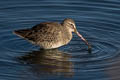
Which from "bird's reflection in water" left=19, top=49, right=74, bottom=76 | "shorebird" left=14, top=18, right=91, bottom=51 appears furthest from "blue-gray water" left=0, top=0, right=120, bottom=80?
"shorebird" left=14, top=18, right=91, bottom=51

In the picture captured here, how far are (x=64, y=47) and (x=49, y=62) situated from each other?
1602 millimetres

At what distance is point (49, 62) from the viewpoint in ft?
A: 44.1

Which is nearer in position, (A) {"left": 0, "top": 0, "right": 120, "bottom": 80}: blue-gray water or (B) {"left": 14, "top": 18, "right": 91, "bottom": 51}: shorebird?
(A) {"left": 0, "top": 0, "right": 120, "bottom": 80}: blue-gray water

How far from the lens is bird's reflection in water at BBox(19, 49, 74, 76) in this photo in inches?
502

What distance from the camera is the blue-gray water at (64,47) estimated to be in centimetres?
1259

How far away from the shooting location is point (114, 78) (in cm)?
1211

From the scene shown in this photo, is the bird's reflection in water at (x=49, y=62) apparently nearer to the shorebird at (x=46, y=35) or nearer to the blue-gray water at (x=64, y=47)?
the blue-gray water at (x=64, y=47)

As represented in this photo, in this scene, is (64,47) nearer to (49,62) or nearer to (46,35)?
(46,35)

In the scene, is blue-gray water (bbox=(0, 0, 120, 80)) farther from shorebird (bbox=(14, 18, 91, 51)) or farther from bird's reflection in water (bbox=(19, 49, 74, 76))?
shorebird (bbox=(14, 18, 91, 51))

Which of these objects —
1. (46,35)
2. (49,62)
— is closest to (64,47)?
(46,35)

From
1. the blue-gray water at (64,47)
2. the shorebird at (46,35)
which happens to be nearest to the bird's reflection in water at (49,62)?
the blue-gray water at (64,47)

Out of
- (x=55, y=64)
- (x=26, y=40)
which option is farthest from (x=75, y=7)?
(x=55, y=64)

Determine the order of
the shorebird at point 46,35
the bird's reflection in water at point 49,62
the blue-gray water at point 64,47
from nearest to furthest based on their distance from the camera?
the blue-gray water at point 64,47 < the bird's reflection in water at point 49,62 < the shorebird at point 46,35

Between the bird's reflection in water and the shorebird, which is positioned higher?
the shorebird
